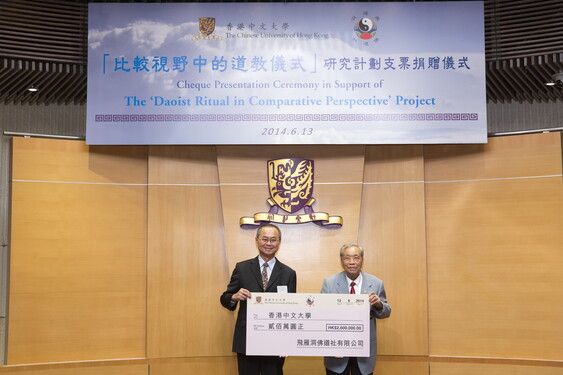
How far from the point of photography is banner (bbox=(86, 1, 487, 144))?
19.5 ft

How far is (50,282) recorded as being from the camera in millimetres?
5859

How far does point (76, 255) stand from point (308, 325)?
2.52 meters

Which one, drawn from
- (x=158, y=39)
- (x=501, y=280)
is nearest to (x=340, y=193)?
(x=501, y=280)

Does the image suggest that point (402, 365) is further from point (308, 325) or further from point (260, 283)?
point (260, 283)

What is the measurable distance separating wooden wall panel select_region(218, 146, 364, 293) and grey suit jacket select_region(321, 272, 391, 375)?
3.90ft

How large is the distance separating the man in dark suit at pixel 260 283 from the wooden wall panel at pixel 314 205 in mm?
1058

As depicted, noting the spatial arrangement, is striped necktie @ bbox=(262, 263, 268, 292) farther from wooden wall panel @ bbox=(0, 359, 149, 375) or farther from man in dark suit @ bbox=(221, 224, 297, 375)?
wooden wall panel @ bbox=(0, 359, 149, 375)

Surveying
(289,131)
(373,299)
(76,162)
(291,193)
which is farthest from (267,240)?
(76,162)

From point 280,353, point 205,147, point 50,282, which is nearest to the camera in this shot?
point 280,353

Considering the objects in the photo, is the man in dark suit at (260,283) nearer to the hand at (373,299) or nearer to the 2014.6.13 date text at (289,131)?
the hand at (373,299)

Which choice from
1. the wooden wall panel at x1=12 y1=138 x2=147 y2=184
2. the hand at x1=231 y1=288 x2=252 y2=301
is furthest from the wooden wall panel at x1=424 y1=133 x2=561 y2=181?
the wooden wall panel at x1=12 y1=138 x2=147 y2=184

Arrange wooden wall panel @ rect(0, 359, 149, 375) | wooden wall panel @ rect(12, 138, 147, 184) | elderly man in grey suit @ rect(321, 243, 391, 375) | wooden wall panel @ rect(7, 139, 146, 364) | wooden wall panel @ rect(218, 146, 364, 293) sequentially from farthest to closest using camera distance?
1. wooden wall panel @ rect(218, 146, 364, 293)
2. wooden wall panel @ rect(12, 138, 147, 184)
3. wooden wall panel @ rect(7, 139, 146, 364)
4. wooden wall panel @ rect(0, 359, 149, 375)
5. elderly man in grey suit @ rect(321, 243, 391, 375)

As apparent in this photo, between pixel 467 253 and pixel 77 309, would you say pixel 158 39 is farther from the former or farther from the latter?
pixel 467 253

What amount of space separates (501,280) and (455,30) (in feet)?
7.82
